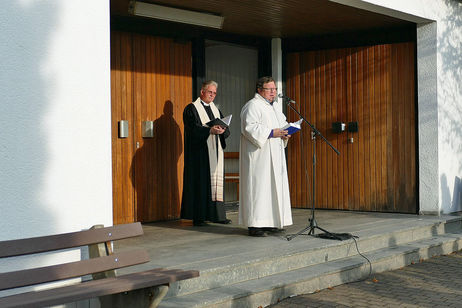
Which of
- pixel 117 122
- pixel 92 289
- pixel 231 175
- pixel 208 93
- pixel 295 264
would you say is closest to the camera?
pixel 92 289

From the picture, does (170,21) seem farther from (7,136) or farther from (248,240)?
(7,136)

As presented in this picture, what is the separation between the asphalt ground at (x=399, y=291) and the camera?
5.45m

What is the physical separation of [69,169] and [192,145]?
3.58 meters

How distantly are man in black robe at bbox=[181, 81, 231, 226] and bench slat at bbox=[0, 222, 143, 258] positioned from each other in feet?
12.2

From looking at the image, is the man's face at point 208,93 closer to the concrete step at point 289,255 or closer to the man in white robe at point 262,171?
the man in white robe at point 262,171

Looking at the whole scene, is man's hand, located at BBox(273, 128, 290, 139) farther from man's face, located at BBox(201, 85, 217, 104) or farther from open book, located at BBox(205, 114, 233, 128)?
man's face, located at BBox(201, 85, 217, 104)

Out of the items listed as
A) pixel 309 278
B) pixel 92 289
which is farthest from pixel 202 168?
pixel 92 289

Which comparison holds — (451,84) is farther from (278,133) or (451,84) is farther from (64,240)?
(64,240)

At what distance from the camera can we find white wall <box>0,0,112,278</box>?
4.28m

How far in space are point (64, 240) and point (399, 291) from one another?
3.23 m

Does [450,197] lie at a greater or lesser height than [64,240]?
lesser

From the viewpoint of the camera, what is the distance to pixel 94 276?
4371mm

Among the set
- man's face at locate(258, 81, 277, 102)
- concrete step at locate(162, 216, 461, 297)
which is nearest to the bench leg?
concrete step at locate(162, 216, 461, 297)

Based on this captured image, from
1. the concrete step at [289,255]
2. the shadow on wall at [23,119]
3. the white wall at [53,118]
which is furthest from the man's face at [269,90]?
the shadow on wall at [23,119]
